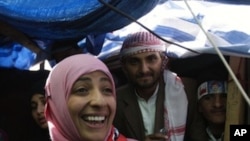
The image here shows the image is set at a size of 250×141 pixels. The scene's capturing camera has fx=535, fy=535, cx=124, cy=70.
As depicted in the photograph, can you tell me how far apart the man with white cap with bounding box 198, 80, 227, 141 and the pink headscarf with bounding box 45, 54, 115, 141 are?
733 millimetres

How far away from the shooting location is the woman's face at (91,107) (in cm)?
215

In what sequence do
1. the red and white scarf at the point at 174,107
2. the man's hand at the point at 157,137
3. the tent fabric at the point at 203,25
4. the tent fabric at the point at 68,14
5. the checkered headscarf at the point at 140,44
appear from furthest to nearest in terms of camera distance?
1. the checkered headscarf at the point at 140,44
2. the red and white scarf at the point at 174,107
3. the man's hand at the point at 157,137
4. the tent fabric at the point at 68,14
5. the tent fabric at the point at 203,25

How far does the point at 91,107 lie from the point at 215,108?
845mm

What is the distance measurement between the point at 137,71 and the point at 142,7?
44cm

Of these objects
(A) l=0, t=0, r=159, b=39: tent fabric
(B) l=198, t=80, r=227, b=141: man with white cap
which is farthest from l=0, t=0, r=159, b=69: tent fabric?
(B) l=198, t=80, r=227, b=141: man with white cap

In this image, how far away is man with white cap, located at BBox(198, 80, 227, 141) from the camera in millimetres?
2738

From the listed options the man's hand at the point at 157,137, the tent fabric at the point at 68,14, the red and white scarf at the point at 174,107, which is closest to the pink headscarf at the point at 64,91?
the tent fabric at the point at 68,14

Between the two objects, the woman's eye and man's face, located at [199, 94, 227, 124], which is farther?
man's face, located at [199, 94, 227, 124]

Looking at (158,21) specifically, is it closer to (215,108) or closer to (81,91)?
(215,108)

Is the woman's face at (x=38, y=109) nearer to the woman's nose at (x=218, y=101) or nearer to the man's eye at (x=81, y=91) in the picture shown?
the man's eye at (x=81, y=91)

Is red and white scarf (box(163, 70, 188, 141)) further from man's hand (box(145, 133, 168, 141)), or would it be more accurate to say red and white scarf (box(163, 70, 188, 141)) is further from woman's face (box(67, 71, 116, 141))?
woman's face (box(67, 71, 116, 141))

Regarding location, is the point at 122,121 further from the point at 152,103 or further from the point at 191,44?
the point at 191,44

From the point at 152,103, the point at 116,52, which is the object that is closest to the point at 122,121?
the point at 152,103

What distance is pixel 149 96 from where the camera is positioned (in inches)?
112
